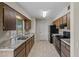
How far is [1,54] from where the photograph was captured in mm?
2791

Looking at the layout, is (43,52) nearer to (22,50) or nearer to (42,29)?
(22,50)

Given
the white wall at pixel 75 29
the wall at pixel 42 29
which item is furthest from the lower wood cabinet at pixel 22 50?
the wall at pixel 42 29

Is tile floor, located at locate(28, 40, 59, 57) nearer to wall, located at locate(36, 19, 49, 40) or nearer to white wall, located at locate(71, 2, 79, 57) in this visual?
white wall, located at locate(71, 2, 79, 57)

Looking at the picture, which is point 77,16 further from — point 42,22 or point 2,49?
point 42,22

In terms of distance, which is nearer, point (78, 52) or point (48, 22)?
point (78, 52)

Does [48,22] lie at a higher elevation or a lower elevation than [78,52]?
higher

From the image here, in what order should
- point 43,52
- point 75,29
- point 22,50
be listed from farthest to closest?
point 43,52 < point 22,50 < point 75,29

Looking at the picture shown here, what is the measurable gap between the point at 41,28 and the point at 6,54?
31.2ft

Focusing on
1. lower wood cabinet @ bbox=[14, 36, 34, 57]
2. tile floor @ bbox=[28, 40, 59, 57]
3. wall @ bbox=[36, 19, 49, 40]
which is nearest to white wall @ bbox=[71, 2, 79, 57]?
lower wood cabinet @ bbox=[14, 36, 34, 57]

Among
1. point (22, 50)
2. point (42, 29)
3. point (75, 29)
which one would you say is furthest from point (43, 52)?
point (42, 29)

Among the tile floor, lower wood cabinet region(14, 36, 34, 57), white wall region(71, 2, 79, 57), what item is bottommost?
the tile floor

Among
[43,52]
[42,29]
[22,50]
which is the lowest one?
[43,52]

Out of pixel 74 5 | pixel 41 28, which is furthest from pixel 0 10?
pixel 41 28

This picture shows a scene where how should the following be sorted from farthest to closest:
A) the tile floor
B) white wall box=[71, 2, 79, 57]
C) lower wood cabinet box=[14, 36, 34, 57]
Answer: the tile floor < lower wood cabinet box=[14, 36, 34, 57] < white wall box=[71, 2, 79, 57]
